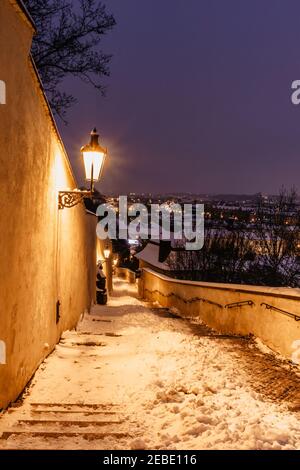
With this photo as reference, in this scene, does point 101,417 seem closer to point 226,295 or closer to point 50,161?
point 50,161

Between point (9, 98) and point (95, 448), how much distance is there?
10.2 ft

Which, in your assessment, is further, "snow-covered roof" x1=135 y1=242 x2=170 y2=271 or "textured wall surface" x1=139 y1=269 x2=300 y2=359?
"snow-covered roof" x1=135 y1=242 x2=170 y2=271

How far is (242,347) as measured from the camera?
8.16m

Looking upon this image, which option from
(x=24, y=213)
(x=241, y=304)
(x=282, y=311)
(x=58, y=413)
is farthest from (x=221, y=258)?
(x=58, y=413)

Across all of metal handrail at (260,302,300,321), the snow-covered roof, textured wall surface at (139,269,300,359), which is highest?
metal handrail at (260,302,300,321)

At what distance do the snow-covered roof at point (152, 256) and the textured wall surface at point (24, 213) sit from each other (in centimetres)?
2960

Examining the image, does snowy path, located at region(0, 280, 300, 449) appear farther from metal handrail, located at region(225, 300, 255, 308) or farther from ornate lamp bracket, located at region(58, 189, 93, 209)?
ornate lamp bracket, located at region(58, 189, 93, 209)

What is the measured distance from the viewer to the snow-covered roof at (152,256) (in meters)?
37.9

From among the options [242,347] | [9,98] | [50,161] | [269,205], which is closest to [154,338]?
[242,347]

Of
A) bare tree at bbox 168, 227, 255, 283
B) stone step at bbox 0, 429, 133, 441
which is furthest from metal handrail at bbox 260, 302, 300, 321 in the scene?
bare tree at bbox 168, 227, 255, 283

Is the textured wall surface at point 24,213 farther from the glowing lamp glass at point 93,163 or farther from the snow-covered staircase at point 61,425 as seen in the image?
the glowing lamp glass at point 93,163

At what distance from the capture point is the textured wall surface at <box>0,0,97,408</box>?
4.09 m

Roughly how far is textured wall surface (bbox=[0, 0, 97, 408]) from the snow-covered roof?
29598 millimetres
